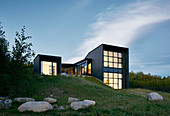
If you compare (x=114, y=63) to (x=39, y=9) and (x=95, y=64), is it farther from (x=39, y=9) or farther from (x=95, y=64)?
(x=39, y=9)

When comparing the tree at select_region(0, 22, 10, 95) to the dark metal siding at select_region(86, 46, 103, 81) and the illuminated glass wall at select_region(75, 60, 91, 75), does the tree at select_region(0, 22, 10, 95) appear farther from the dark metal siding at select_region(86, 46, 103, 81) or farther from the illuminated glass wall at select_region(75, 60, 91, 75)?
the illuminated glass wall at select_region(75, 60, 91, 75)

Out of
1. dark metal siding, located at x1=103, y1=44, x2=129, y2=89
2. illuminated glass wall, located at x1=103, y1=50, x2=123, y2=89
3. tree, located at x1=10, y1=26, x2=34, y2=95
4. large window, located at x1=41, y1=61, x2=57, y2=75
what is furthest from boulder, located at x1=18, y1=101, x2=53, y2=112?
large window, located at x1=41, y1=61, x2=57, y2=75

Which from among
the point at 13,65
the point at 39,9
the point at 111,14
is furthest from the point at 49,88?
the point at 111,14

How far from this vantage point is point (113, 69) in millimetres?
21688

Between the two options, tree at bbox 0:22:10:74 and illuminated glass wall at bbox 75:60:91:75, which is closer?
tree at bbox 0:22:10:74

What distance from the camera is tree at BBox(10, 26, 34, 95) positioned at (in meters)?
9.45

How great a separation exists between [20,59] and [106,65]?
14071 mm

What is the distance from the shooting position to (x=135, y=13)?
530 inches

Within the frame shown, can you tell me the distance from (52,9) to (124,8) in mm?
7926

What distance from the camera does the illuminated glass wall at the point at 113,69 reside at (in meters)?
21.0

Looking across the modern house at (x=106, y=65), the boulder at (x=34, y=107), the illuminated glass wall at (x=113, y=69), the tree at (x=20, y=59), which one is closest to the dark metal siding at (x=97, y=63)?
the modern house at (x=106, y=65)

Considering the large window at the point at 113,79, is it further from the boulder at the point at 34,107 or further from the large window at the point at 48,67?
the boulder at the point at 34,107

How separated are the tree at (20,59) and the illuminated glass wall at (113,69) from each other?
43.6 ft

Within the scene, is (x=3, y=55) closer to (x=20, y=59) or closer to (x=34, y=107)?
(x=20, y=59)
